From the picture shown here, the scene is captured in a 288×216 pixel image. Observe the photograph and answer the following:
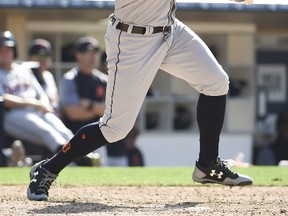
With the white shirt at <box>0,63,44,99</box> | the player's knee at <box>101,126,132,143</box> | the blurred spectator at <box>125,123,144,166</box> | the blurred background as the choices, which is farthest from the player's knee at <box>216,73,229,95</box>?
the blurred background

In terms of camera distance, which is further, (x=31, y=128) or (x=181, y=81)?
(x=181, y=81)

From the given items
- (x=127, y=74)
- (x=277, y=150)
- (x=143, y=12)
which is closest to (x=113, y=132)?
(x=127, y=74)

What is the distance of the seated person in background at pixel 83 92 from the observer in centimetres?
1091

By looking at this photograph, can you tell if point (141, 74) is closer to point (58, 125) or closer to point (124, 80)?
point (124, 80)

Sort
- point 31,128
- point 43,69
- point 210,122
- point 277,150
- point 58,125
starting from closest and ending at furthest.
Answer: point 210,122
point 31,128
point 58,125
point 43,69
point 277,150

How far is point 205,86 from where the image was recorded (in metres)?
6.11

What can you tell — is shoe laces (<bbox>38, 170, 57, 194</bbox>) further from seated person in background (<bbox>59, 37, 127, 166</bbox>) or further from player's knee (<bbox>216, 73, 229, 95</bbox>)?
seated person in background (<bbox>59, 37, 127, 166</bbox>)

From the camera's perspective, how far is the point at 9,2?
15.0 m

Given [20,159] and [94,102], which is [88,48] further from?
[20,159]

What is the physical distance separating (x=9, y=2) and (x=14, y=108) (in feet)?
16.8

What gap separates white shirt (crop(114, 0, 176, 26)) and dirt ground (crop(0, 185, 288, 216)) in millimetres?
1122

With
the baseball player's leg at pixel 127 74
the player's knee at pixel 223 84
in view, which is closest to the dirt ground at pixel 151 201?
the baseball player's leg at pixel 127 74

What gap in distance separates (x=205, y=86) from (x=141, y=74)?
0.45 m

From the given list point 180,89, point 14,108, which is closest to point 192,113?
point 180,89
